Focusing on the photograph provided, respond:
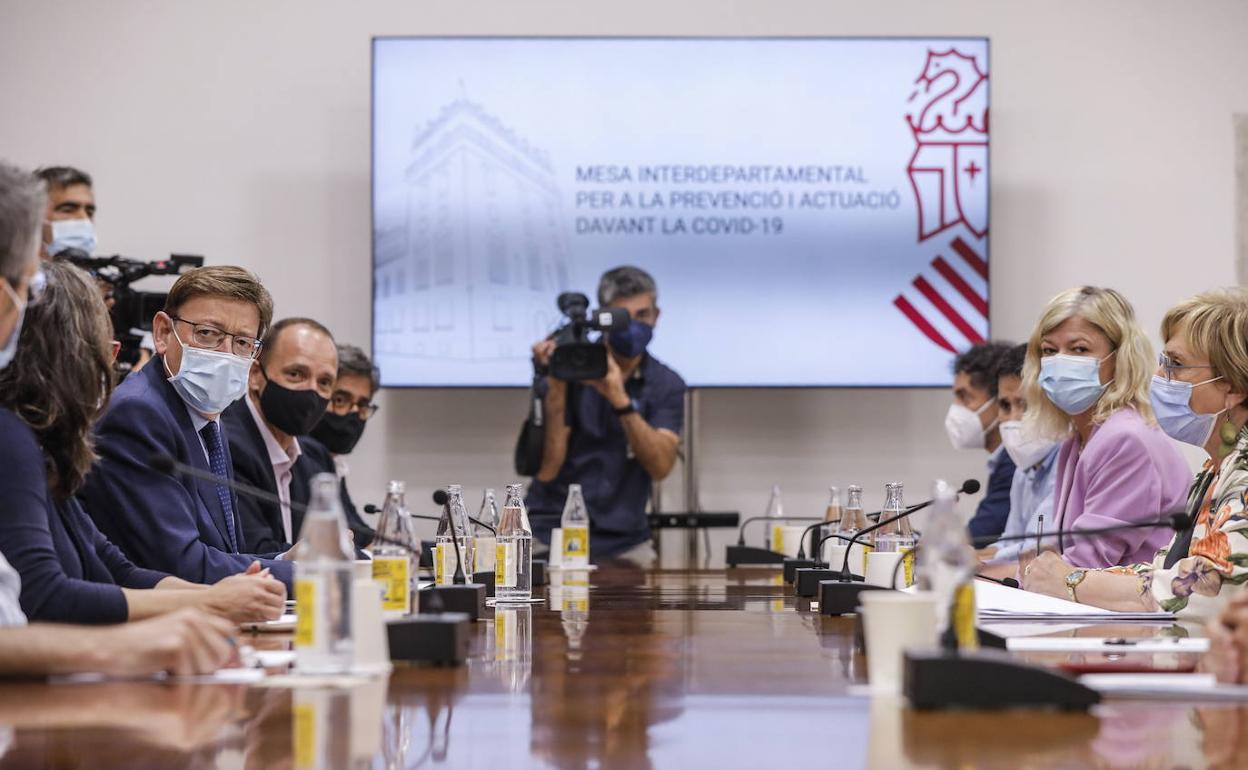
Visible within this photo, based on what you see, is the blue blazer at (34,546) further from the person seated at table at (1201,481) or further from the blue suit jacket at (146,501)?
the person seated at table at (1201,481)

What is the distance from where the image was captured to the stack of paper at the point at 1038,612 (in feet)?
6.95

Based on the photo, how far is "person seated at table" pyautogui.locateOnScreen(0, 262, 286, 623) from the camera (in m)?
1.72

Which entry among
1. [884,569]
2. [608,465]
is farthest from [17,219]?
[608,465]

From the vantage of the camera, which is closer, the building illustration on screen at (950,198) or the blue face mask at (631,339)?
the blue face mask at (631,339)

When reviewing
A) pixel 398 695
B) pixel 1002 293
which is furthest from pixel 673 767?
pixel 1002 293

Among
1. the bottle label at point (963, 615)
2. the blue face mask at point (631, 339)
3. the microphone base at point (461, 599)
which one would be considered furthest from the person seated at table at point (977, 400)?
the bottle label at point (963, 615)

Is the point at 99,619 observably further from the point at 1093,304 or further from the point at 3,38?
the point at 3,38

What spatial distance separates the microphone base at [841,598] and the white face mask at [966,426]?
100 inches

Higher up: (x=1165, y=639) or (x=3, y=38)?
(x=3, y=38)

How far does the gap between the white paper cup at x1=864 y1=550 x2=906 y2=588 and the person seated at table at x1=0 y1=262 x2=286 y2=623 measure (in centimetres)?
104

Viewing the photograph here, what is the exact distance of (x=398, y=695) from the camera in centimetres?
140

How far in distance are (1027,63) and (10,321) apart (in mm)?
4703

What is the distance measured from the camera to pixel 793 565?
321cm

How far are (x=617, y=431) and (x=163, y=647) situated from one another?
339 cm
